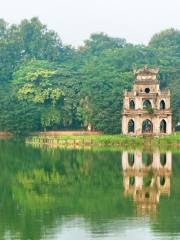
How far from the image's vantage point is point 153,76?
77188 millimetres

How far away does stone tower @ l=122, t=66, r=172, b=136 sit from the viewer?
75.9 meters

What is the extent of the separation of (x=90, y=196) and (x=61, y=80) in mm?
56279

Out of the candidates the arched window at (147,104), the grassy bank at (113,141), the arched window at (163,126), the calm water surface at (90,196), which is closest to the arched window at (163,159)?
the calm water surface at (90,196)

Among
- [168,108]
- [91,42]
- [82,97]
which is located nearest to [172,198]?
[168,108]

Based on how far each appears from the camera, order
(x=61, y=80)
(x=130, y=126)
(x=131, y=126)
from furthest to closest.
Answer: (x=61, y=80) < (x=131, y=126) < (x=130, y=126)

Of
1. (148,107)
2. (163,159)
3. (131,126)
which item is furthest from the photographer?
(131,126)

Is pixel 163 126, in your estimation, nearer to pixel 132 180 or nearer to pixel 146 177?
pixel 146 177

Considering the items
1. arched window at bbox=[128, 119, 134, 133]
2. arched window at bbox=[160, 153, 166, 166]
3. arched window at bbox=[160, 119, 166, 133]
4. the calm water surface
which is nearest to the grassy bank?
arched window at bbox=[160, 119, 166, 133]

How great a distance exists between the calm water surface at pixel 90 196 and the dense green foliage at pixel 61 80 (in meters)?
23.8

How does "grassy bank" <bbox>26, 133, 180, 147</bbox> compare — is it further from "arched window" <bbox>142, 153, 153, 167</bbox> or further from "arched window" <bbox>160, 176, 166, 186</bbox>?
"arched window" <bbox>160, 176, 166, 186</bbox>

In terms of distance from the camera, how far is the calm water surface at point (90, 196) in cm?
2739

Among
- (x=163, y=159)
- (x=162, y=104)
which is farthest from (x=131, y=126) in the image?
(x=163, y=159)

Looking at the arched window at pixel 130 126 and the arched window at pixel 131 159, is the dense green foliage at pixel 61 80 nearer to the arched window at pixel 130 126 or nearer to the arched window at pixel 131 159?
the arched window at pixel 130 126

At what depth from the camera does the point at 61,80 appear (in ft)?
300
